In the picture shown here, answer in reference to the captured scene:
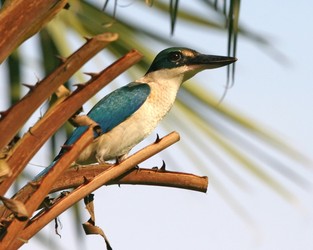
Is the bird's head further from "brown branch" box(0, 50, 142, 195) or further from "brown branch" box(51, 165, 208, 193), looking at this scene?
"brown branch" box(0, 50, 142, 195)

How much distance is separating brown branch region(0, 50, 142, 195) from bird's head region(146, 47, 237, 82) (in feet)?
8.13

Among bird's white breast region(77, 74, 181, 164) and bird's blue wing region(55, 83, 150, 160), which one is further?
bird's blue wing region(55, 83, 150, 160)

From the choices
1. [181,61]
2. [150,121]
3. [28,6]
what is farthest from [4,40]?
[181,61]

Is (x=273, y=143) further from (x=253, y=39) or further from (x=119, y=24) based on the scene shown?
(x=119, y=24)

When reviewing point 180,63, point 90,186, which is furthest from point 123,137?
point 90,186

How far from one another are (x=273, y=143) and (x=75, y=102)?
2.72 metres

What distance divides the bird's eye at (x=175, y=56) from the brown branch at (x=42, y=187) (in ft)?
8.65

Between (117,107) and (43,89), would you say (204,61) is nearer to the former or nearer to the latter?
(117,107)

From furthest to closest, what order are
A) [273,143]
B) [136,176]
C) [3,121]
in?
[273,143], [136,176], [3,121]

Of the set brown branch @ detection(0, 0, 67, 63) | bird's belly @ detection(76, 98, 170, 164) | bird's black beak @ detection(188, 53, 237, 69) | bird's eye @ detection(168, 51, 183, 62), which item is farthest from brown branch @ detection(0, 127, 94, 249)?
bird's eye @ detection(168, 51, 183, 62)

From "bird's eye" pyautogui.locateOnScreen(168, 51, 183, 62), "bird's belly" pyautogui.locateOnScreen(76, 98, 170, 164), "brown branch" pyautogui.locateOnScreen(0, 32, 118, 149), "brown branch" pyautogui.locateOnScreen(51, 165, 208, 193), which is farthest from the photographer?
"bird's eye" pyautogui.locateOnScreen(168, 51, 183, 62)

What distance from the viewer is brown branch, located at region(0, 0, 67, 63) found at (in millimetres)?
2412

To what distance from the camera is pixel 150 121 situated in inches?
184

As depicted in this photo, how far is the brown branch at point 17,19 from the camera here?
2412mm
